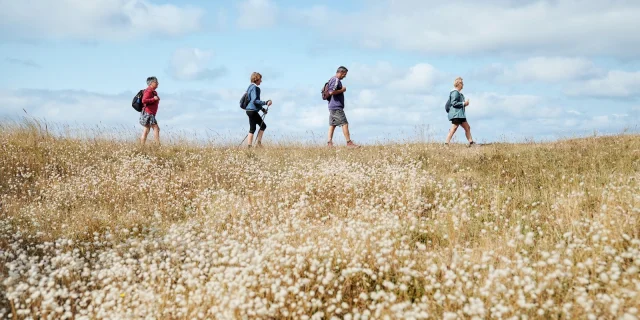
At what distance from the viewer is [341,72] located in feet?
49.5

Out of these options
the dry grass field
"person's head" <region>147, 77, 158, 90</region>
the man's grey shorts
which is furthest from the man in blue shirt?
"person's head" <region>147, 77, 158, 90</region>

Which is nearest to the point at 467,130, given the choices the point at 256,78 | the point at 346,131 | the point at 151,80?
the point at 346,131

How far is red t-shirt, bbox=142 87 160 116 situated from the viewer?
14328mm

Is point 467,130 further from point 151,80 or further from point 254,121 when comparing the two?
point 151,80

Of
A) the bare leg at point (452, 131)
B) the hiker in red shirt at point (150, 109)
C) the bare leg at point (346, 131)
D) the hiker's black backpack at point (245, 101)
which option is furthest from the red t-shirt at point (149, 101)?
the bare leg at point (452, 131)

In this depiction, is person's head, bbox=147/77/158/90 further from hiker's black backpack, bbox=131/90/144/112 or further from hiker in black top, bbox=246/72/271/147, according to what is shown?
hiker in black top, bbox=246/72/271/147

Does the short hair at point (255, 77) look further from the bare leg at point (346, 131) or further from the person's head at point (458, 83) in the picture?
the person's head at point (458, 83)

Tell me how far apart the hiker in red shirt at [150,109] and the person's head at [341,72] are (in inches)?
221

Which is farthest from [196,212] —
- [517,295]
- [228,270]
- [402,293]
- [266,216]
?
[517,295]

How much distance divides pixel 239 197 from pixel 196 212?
84cm

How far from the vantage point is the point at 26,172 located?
11180 mm

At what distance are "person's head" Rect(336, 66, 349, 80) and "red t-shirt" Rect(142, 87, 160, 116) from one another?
5.64 metres

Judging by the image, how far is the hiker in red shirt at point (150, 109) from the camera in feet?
47.1

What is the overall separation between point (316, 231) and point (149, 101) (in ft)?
31.0
